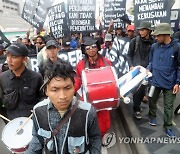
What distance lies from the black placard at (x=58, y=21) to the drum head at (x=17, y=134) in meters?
4.79

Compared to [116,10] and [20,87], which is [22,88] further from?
[116,10]

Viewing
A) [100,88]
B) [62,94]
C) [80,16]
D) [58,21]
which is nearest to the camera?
[62,94]

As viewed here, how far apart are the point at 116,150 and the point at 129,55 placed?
1893mm

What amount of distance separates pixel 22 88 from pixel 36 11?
19.8 ft

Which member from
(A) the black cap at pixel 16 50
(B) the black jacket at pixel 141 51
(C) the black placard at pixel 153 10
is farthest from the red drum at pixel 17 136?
(C) the black placard at pixel 153 10

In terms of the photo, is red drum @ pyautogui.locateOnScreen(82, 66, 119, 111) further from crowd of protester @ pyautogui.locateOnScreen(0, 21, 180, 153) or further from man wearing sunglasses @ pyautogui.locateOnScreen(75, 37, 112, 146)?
man wearing sunglasses @ pyautogui.locateOnScreen(75, 37, 112, 146)

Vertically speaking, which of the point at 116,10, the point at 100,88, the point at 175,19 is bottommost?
the point at 100,88

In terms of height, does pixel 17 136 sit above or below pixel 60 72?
below

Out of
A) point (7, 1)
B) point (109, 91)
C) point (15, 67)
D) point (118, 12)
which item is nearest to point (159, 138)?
point (109, 91)

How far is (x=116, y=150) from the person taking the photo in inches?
167

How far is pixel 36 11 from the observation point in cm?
840

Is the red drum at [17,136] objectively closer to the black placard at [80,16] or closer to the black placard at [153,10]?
the black placard at [153,10]

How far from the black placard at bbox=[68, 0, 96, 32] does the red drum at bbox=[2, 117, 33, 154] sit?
505cm

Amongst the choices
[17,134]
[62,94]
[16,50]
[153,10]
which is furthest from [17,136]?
[153,10]
